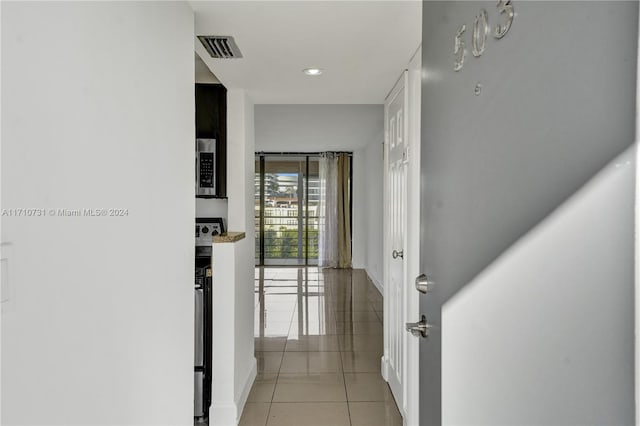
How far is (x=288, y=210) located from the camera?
32.1 feet

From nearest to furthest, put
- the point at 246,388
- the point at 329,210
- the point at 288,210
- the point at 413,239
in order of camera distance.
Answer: the point at 413,239 → the point at 246,388 → the point at 329,210 → the point at 288,210

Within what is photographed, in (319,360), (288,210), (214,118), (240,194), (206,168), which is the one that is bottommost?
(319,360)

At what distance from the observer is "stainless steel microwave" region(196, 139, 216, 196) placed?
3.08 metres

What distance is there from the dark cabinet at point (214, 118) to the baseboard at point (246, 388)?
50.9 inches

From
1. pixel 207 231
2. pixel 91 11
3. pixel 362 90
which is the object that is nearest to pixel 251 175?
pixel 207 231

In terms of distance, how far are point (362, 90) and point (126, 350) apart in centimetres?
245

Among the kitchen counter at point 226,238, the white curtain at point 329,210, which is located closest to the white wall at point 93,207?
the kitchen counter at point 226,238

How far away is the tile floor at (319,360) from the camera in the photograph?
298cm

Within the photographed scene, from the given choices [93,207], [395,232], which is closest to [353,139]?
[395,232]

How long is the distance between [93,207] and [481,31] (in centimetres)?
96

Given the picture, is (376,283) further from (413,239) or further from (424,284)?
(424,284)

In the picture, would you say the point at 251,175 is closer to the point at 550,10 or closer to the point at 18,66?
the point at 18,66

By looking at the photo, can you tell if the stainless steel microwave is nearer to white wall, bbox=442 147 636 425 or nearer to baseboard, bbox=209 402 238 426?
baseboard, bbox=209 402 238 426

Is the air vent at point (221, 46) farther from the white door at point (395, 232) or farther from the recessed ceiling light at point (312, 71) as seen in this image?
the white door at point (395, 232)
